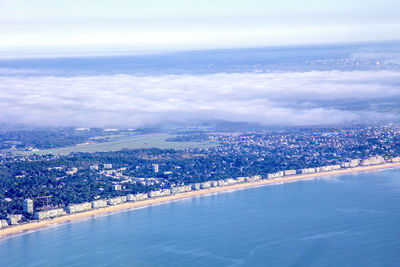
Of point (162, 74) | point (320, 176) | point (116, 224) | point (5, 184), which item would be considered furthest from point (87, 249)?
point (162, 74)

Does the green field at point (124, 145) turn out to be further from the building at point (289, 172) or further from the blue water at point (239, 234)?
the blue water at point (239, 234)

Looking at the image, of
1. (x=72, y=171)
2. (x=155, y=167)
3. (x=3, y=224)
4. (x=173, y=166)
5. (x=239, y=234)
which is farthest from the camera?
(x=173, y=166)

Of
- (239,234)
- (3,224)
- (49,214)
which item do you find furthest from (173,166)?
(239,234)

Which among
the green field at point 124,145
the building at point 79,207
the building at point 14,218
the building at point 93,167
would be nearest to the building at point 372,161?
the green field at point 124,145

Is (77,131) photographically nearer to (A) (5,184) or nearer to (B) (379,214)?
(A) (5,184)

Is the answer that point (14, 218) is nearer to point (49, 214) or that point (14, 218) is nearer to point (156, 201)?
point (49, 214)

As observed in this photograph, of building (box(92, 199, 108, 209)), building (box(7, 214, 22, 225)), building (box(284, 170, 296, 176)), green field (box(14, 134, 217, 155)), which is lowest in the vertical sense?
building (box(284, 170, 296, 176))

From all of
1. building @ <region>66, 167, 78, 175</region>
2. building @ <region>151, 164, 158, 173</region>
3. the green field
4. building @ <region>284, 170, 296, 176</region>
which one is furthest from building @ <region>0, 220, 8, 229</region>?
building @ <region>284, 170, 296, 176</region>

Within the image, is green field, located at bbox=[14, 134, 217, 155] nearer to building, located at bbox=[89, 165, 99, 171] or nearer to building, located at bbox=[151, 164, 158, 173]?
building, located at bbox=[89, 165, 99, 171]
